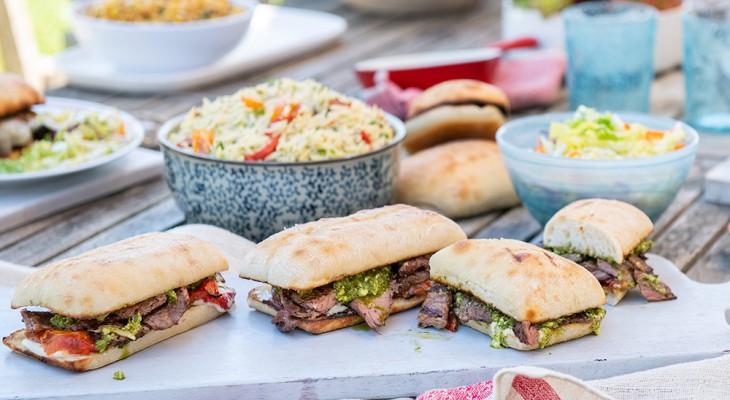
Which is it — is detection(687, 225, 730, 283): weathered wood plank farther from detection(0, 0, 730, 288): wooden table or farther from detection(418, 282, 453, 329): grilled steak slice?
detection(418, 282, 453, 329): grilled steak slice

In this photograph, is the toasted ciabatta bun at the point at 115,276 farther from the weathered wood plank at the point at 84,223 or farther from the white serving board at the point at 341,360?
the weathered wood plank at the point at 84,223

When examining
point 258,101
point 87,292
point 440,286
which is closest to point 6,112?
point 258,101

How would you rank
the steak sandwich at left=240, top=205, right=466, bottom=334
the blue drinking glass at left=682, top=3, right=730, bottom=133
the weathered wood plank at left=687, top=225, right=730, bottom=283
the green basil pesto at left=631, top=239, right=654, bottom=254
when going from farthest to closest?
the blue drinking glass at left=682, top=3, right=730, bottom=133
the weathered wood plank at left=687, top=225, right=730, bottom=283
the green basil pesto at left=631, top=239, right=654, bottom=254
the steak sandwich at left=240, top=205, right=466, bottom=334

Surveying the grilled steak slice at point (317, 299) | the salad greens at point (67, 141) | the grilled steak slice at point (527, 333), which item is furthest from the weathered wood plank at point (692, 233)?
the salad greens at point (67, 141)

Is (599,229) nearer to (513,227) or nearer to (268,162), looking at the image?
(513,227)

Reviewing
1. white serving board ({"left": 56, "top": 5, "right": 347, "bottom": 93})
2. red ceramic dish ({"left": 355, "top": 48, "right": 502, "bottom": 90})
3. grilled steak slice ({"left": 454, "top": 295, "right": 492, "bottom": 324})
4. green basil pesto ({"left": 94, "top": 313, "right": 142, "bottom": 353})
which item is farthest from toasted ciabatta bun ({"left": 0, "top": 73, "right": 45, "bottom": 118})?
grilled steak slice ({"left": 454, "top": 295, "right": 492, "bottom": 324})

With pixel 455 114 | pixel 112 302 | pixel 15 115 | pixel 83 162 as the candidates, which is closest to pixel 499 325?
pixel 112 302

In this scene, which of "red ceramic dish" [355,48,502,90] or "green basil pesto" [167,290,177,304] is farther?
"red ceramic dish" [355,48,502,90]
